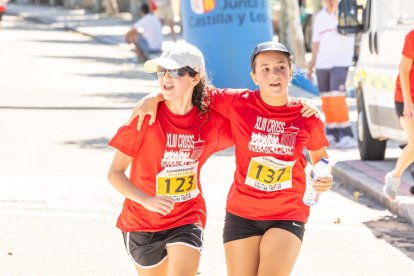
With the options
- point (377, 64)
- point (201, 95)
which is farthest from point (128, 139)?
point (377, 64)

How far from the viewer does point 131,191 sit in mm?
6250

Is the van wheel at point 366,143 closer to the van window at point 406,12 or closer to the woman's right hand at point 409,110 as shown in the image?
the van window at point 406,12

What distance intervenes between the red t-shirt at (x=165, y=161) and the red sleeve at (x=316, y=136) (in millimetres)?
579

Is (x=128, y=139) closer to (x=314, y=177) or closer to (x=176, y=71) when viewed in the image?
(x=176, y=71)

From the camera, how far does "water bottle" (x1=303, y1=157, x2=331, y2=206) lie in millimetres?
6410

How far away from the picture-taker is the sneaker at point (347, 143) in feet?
50.6

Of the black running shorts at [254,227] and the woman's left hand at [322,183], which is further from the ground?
the woman's left hand at [322,183]

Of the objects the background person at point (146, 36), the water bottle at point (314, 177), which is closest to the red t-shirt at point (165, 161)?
the water bottle at point (314, 177)

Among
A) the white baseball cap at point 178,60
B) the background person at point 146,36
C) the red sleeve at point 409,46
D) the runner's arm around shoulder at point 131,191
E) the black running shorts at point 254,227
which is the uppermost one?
the white baseball cap at point 178,60

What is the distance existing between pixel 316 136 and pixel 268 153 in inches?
11.8

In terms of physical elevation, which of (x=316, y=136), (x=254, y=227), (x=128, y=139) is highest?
(x=128, y=139)

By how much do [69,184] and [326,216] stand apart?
8.86 feet

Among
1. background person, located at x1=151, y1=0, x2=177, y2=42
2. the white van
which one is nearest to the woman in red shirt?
the white van

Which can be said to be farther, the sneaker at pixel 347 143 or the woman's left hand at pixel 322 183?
the sneaker at pixel 347 143
